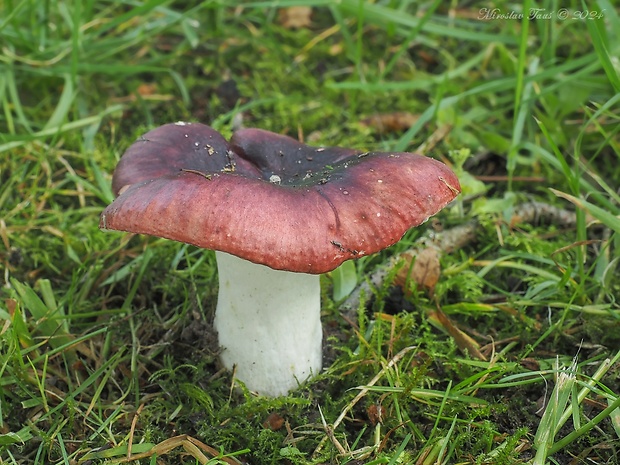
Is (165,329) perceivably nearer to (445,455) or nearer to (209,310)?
(209,310)

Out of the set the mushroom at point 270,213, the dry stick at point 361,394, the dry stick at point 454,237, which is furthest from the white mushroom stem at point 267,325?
the dry stick at point 454,237

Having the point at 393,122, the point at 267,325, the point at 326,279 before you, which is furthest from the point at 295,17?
the point at 267,325

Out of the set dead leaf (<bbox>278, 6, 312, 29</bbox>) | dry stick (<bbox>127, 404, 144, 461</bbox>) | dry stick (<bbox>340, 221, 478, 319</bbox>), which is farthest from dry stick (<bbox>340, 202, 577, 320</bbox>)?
dead leaf (<bbox>278, 6, 312, 29</bbox>)

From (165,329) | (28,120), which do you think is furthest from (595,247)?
(28,120)

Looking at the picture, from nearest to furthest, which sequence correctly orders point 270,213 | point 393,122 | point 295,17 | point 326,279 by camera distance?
point 270,213 → point 326,279 → point 393,122 → point 295,17

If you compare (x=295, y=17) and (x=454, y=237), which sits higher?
(x=295, y=17)

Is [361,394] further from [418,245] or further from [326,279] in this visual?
[418,245]

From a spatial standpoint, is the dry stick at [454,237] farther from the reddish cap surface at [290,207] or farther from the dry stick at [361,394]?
the reddish cap surface at [290,207]
